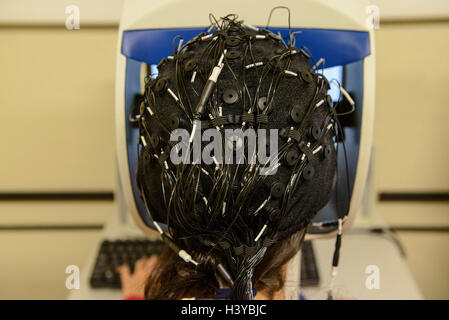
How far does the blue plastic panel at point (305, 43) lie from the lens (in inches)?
20.0

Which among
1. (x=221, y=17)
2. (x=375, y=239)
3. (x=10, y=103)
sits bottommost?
(x=375, y=239)

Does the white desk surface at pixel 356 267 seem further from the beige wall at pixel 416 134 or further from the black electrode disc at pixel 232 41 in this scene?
A: the black electrode disc at pixel 232 41

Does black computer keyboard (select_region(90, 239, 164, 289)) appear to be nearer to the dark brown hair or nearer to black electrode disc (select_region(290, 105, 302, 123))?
the dark brown hair

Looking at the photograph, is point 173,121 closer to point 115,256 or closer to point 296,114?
point 296,114

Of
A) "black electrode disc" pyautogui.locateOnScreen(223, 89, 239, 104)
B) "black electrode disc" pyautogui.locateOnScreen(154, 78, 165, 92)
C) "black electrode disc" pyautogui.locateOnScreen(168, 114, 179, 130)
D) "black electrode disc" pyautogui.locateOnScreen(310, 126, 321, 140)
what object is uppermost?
"black electrode disc" pyautogui.locateOnScreen(154, 78, 165, 92)

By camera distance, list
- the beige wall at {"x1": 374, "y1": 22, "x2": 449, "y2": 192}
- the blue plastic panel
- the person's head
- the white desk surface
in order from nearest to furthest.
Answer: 1. the person's head
2. the blue plastic panel
3. the white desk surface
4. the beige wall at {"x1": 374, "y1": 22, "x2": 449, "y2": 192}

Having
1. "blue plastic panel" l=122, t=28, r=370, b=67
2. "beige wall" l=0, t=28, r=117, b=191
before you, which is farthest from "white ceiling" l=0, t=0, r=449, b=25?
"blue plastic panel" l=122, t=28, r=370, b=67

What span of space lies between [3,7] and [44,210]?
0.56 metres

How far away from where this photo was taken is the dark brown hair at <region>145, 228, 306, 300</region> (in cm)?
49

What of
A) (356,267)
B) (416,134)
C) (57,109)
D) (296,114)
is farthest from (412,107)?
(57,109)

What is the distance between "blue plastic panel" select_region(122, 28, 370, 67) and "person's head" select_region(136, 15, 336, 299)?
68mm
